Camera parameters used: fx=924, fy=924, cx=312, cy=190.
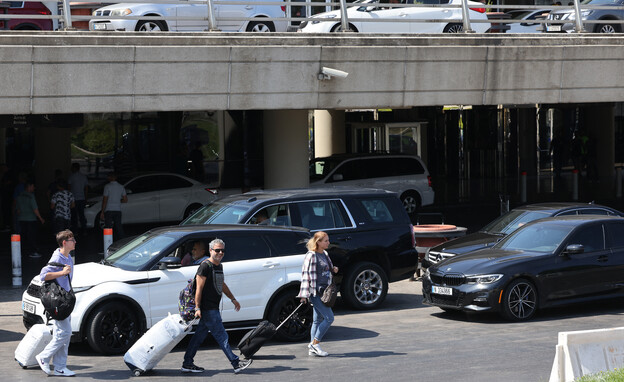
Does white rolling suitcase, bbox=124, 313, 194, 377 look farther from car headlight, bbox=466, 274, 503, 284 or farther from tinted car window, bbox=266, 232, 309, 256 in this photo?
car headlight, bbox=466, 274, 503, 284

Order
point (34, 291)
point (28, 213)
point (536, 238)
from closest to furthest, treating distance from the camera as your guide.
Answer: point (34, 291)
point (536, 238)
point (28, 213)

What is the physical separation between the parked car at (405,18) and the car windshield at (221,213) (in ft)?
20.7

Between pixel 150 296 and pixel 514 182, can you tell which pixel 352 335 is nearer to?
pixel 150 296

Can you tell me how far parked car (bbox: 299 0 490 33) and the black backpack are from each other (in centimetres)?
1116

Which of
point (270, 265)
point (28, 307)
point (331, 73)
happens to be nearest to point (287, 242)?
point (270, 265)

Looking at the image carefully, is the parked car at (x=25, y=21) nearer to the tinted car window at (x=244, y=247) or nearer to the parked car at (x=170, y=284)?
the parked car at (x=170, y=284)

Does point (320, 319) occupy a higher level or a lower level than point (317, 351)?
higher

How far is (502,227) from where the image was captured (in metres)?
16.6

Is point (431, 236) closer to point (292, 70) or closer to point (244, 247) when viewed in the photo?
point (292, 70)

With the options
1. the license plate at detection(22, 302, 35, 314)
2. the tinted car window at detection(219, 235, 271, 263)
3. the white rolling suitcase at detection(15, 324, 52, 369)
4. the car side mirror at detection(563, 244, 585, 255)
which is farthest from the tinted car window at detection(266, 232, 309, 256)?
the car side mirror at detection(563, 244, 585, 255)

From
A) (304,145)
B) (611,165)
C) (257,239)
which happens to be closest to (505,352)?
(257,239)

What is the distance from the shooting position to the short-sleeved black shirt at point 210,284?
9.99m

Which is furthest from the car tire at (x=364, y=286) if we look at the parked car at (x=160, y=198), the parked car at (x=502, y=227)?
the parked car at (x=160, y=198)

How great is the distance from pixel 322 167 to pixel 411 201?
284 cm
